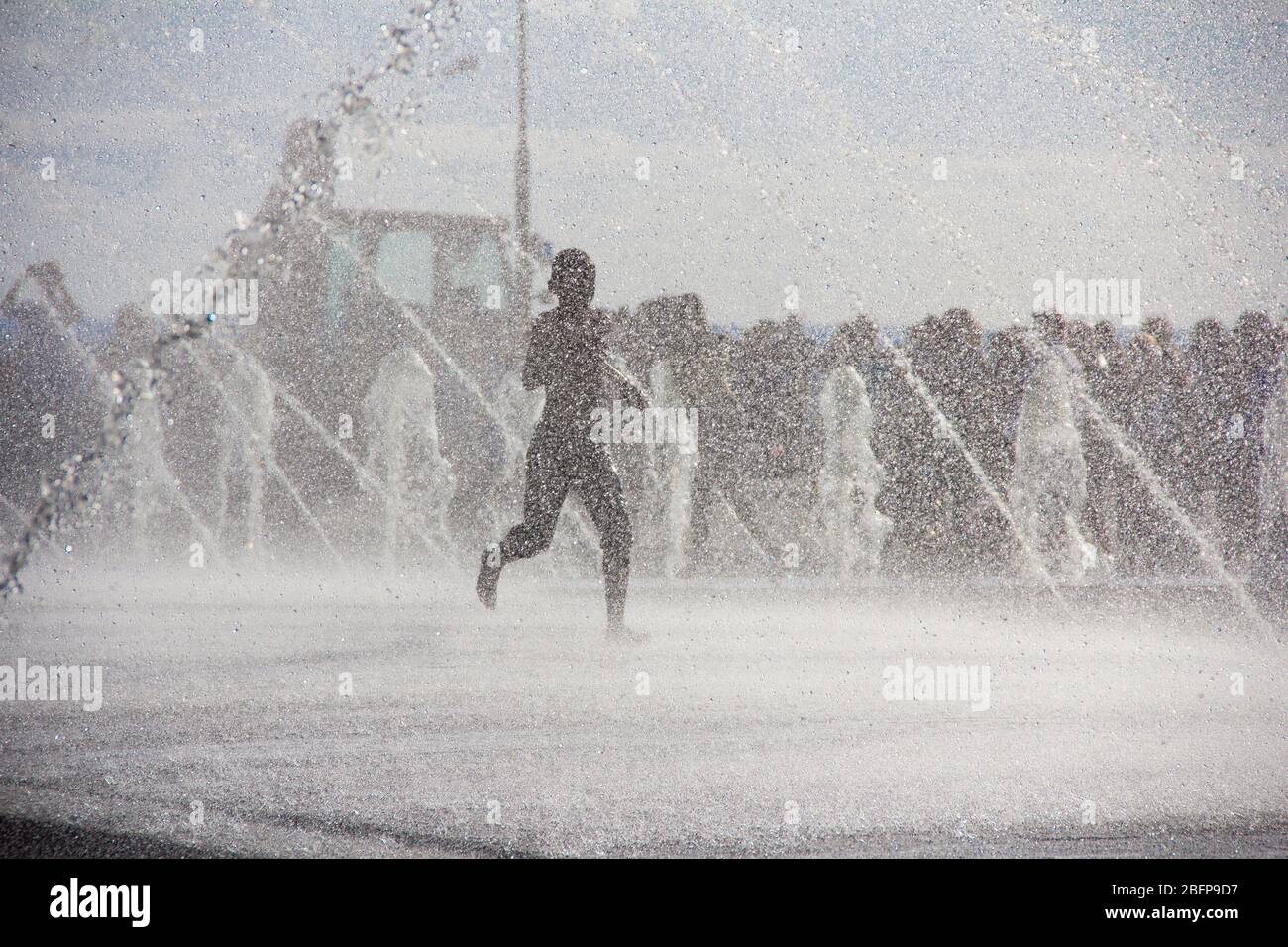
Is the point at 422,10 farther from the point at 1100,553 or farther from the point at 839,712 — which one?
the point at 1100,553

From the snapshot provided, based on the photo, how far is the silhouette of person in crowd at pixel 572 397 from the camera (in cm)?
457

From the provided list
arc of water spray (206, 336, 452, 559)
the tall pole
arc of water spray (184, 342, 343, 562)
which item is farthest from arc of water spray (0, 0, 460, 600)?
arc of water spray (184, 342, 343, 562)

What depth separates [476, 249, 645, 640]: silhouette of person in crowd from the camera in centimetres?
457

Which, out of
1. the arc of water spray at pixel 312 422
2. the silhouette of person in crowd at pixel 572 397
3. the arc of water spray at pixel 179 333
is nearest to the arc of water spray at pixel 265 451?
the arc of water spray at pixel 312 422

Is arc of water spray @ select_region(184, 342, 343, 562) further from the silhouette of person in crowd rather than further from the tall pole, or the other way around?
the silhouette of person in crowd

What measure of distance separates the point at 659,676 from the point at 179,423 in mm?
6367

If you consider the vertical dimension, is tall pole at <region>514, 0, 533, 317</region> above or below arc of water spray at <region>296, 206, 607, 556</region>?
above

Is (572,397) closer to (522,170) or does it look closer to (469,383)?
(522,170)

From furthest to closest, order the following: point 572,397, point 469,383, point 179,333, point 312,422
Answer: point 312,422, point 469,383, point 572,397, point 179,333

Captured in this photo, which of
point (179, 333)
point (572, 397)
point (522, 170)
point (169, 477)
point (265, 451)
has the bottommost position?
point (169, 477)

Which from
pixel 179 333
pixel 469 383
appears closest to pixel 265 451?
pixel 469 383

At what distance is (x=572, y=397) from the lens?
4.57 meters

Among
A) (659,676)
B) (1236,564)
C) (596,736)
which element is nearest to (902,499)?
(1236,564)

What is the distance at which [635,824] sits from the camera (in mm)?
3006
